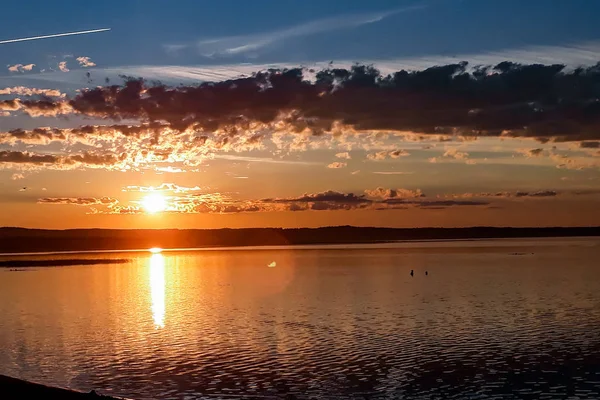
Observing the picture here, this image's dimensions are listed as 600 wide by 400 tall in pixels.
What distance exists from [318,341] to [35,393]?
2034 cm

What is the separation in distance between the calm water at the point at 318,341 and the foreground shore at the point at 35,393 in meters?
4.19

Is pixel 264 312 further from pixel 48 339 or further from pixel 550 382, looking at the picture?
pixel 550 382

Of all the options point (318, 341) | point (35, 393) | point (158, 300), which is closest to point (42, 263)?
point (158, 300)

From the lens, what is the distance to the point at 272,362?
36.5 metres

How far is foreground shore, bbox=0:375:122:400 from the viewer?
82.4ft

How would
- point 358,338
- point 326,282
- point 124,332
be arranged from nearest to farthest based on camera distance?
1. point 358,338
2. point 124,332
3. point 326,282

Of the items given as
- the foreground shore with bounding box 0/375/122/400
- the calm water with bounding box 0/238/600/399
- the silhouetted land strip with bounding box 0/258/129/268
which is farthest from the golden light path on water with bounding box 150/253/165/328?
the silhouetted land strip with bounding box 0/258/129/268

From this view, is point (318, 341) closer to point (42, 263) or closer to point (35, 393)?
point (35, 393)

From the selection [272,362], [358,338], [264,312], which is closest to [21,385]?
[272,362]

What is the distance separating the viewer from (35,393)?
85.2 feet

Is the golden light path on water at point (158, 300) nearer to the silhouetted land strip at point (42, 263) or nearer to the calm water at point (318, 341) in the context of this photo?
the calm water at point (318, 341)

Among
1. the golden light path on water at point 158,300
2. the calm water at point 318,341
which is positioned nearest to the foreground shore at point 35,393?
the calm water at point 318,341

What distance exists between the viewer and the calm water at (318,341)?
31.5 meters

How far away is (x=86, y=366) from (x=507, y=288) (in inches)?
2094
